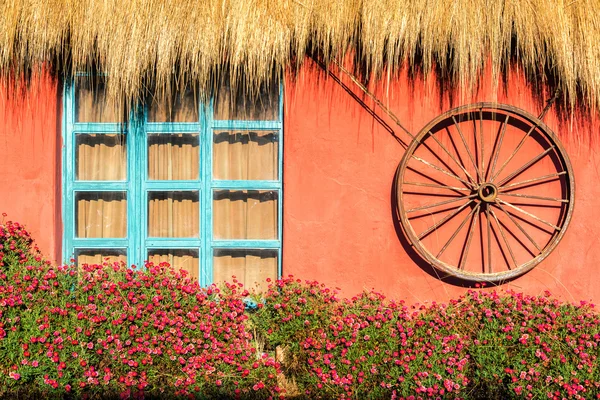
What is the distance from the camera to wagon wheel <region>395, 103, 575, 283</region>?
14.7 feet

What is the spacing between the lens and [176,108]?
465 centimetres

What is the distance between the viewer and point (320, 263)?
4.48 m

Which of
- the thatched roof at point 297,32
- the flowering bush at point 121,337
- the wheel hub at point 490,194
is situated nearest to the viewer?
the flowering bush at point 121,337

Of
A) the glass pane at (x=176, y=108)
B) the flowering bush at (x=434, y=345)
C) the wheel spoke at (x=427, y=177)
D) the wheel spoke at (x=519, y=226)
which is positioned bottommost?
the flowering bush at (x=434, y=345)

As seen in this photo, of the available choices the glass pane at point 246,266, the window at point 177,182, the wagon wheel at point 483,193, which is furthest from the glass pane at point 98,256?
the wagon wheel at point 483,193

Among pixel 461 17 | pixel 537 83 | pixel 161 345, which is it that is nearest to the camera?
pixel 161 345

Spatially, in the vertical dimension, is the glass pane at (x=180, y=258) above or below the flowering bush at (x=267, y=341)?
above

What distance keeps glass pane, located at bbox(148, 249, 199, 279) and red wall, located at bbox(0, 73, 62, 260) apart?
71 cm

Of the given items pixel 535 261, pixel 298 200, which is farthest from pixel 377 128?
pixel 535 261

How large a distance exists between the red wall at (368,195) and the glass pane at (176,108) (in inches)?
28.9

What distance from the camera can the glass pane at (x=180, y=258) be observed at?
466cm

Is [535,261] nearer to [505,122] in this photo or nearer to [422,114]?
[505,122]

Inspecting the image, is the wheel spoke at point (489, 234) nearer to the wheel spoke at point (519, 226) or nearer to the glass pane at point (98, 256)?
the wheel spoke at point (519, 226)

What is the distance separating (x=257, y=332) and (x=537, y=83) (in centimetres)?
263
